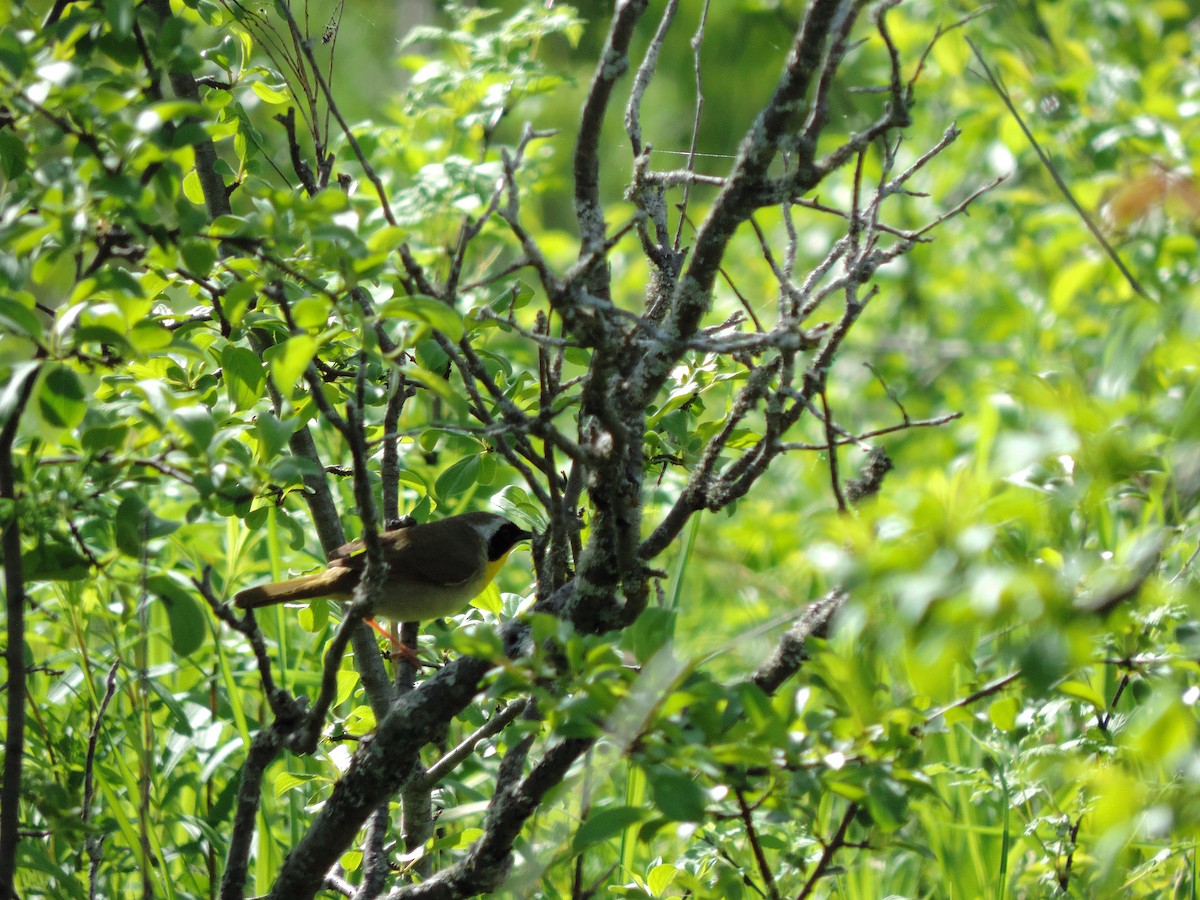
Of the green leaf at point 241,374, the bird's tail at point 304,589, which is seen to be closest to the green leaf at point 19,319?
the green leaf at point 241,374

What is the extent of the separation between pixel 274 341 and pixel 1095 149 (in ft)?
8.02

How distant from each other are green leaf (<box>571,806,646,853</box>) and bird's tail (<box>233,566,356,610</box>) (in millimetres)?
1236

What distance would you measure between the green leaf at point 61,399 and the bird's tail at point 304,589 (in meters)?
1.13

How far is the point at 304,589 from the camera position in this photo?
2.32m

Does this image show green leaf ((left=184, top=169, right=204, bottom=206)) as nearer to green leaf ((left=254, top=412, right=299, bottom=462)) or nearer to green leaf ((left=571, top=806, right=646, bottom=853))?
green leaf ((left=254, top=412, right=299, bottom=462))

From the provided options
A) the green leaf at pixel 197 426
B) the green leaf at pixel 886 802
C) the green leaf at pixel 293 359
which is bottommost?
the green leaf at pixel 886 802

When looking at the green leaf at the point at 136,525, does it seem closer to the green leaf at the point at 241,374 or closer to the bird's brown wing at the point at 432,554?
the green leaf at the point at 241,374

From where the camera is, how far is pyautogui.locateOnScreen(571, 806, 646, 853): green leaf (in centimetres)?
108

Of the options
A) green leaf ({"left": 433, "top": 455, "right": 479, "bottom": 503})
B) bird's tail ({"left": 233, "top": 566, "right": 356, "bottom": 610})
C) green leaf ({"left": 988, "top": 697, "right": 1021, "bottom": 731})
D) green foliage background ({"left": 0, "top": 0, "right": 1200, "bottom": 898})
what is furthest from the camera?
bird's tail ({"left": 233, "top": 566, "right": 356, "bottom": 610})

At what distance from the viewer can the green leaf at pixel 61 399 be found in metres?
1.11

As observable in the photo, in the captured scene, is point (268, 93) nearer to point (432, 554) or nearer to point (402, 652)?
point (402, 652)

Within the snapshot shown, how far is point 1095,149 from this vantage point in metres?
3.12

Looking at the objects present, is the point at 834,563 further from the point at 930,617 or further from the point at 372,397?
the point at 372,397

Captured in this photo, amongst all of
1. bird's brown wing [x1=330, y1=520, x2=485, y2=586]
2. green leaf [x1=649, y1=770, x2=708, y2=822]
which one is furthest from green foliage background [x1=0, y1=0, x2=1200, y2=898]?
bird's brown wing [x1=330, y1=520, x2=485, y2=586]
